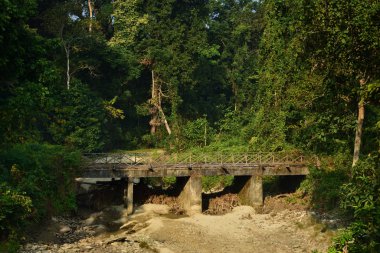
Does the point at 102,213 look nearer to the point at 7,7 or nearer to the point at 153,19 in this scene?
the point at 7,7

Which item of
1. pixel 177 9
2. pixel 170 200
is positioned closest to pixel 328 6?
pixel 170 200

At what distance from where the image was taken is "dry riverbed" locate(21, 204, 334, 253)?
2675 centimetres

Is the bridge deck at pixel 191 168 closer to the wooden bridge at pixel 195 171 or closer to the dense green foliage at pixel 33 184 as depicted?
the wooden bridge at pixel 195 171

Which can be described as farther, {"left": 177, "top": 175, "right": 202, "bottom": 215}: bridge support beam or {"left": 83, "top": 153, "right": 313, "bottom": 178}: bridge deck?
{"left": 177, "top": 175, "right": 202, "bottom": 215}: bridge support beam

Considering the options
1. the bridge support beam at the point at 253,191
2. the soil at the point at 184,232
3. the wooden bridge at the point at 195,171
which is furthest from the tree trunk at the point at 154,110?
the soil at the point at 184,232

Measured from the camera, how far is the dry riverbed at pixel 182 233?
1053 inches

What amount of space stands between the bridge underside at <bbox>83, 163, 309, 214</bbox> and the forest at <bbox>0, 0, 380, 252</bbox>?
200 cm

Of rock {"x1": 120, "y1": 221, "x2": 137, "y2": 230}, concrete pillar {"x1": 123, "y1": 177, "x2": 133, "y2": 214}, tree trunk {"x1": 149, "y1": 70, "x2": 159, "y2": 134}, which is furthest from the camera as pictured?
tree trunk {"x1": 149, "y1": 70, "x2": 159, "y2": 134}

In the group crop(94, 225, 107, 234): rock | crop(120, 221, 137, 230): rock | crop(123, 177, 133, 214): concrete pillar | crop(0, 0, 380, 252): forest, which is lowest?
crop(94, 225, 107, 234): rock

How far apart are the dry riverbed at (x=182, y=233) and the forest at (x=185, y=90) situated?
81.4 inches

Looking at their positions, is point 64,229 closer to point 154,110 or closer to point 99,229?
point 99,229

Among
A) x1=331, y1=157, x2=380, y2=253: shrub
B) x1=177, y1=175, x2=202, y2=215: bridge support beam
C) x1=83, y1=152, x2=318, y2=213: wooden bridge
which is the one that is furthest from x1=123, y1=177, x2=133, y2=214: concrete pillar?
x1=331, y1=157, x2=380, y2=253: shrub

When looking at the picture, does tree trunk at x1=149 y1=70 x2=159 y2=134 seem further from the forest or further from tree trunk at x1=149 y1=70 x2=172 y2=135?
the forest

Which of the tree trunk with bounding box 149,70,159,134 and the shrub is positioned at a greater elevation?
the tree trunk with bounding box 149,70,159,134
